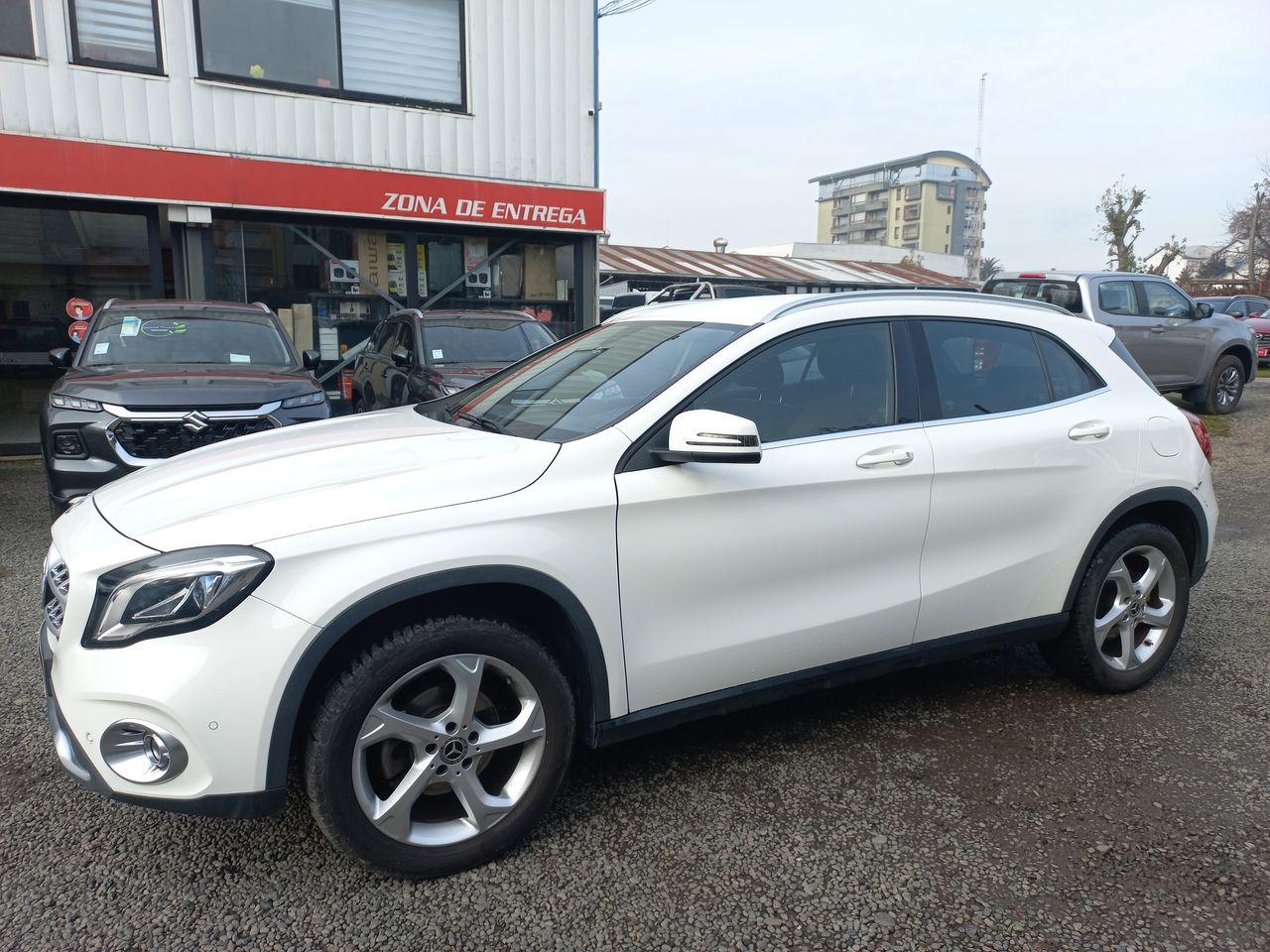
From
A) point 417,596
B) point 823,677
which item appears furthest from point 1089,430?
point 417,596

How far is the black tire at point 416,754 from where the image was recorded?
2.35m

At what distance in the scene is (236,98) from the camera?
1083 cm

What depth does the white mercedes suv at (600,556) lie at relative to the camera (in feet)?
7.50

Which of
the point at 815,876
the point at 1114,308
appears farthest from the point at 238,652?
the point at 1114,308

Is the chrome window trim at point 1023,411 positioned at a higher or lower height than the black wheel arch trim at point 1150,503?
higher

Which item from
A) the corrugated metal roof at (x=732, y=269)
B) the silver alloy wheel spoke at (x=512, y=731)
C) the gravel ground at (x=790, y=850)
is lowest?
the gravel ground at (x=790, y=850)

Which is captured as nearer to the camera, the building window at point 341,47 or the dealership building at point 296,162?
the dealership building at point 296,162

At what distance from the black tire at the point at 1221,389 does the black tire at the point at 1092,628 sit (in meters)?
10.1

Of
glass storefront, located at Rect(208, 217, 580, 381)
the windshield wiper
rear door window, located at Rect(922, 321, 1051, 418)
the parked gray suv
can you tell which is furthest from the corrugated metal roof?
the windshield wiper

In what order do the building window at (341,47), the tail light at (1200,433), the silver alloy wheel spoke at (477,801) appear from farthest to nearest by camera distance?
the building window at (341,47)
the tail light at (1200,433)
the silver alloy wheel spoke at (477,801)

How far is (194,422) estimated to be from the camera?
558cm

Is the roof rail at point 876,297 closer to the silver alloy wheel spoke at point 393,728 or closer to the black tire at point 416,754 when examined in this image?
the black tire at point 416,754

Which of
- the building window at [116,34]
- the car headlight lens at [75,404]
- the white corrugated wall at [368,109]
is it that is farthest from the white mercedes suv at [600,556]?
the building window at [116,34]

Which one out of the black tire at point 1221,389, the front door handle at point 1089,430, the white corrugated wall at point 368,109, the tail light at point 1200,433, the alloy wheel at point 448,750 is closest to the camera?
the alloy wheel at point 448,750
